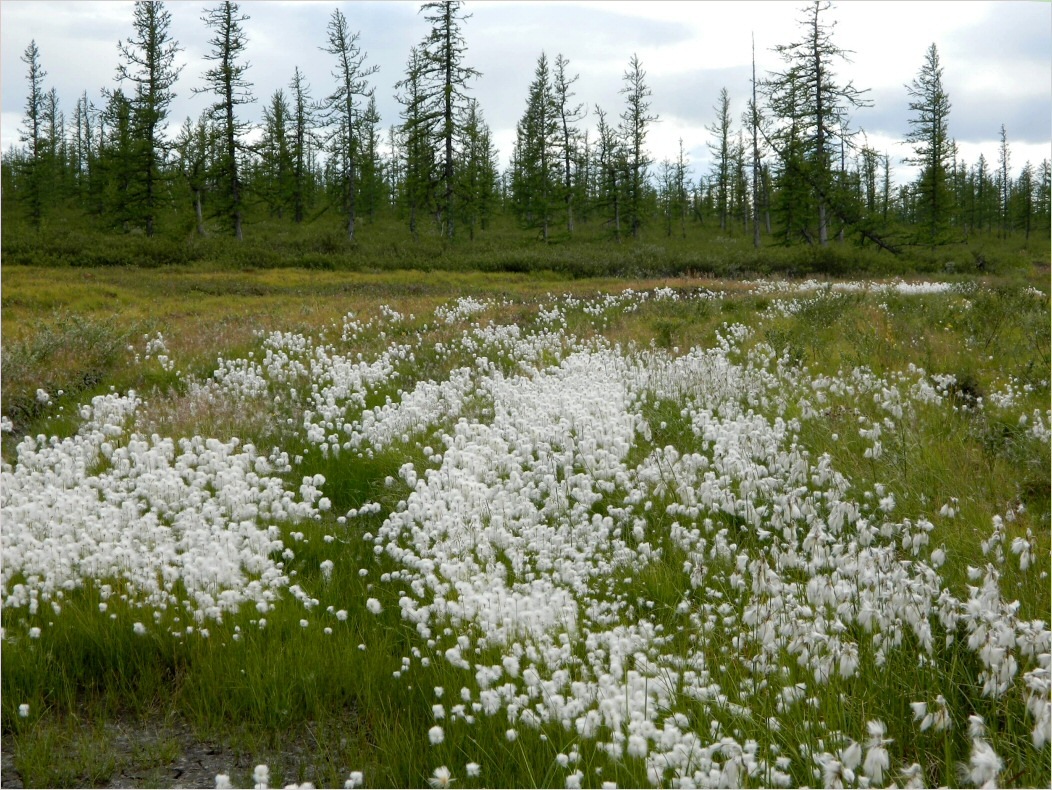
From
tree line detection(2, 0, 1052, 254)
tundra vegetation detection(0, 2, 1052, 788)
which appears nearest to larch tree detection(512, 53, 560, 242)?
tree line detection(2, 0, 1052, 254)

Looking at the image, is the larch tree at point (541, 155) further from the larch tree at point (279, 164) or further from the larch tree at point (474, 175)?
the larch tree at point (279, 164)

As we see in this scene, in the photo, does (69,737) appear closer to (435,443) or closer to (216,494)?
(216,494)

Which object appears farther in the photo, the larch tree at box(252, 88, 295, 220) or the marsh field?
the larch tree at box(252, 88, 295, 220)

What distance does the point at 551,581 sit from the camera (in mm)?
4457

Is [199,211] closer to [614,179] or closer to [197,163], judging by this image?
→ [197,163]

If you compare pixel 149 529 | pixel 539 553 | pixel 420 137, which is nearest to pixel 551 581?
pixel 539 553

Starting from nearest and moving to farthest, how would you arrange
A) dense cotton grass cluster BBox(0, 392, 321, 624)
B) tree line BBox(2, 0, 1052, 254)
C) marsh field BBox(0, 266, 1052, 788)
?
marsh field BBox(0, 266, 1052, 788) < dense cotton grass cluster BBox(0, 392, 321, 624) < tree line BBox(2, 0, 1052, 254)

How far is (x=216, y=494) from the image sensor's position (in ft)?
20.3

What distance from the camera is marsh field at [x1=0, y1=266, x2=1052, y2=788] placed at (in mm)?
3068

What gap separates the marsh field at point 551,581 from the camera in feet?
10.1

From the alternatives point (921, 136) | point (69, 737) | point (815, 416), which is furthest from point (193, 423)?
point (921, 136)

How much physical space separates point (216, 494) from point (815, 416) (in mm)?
5307

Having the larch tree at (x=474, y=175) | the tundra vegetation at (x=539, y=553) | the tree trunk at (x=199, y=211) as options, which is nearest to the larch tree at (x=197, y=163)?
the tree trunk at (x=199, y=211)

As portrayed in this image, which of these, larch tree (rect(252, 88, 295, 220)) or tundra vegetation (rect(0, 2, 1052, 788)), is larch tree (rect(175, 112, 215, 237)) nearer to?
larch tree (rect(252, 88, 295, 220))
